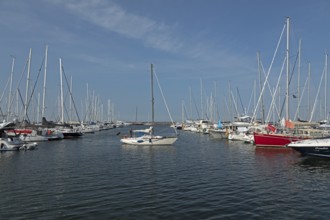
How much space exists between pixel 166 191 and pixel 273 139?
3061cm

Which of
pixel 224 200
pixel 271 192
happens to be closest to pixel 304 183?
pixel 271 192

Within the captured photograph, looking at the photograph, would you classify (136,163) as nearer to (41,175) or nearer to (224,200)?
(41,175)

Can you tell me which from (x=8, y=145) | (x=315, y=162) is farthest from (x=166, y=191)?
(x=8, y=145)

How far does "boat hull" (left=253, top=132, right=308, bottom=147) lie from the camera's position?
1757 inches

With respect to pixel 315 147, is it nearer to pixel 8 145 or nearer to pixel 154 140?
pixel 154 140

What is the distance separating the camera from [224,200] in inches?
681

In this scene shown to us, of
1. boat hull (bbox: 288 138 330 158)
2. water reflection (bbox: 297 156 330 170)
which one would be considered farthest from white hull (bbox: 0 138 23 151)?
water reflection (bbox: 297 156 330 170)

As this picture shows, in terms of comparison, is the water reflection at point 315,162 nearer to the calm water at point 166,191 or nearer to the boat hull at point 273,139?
the calm water at point 166,191

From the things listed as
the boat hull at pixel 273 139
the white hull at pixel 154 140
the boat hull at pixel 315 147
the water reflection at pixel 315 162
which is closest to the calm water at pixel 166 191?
the water reflection at pixel 315 162

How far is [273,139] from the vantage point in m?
45.6

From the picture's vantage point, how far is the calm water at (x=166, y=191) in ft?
49.5

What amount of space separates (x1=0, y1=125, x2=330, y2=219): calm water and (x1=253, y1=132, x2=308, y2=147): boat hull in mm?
13519

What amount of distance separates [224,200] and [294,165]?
625 inches

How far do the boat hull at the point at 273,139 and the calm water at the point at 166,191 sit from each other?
1352 centimetres
